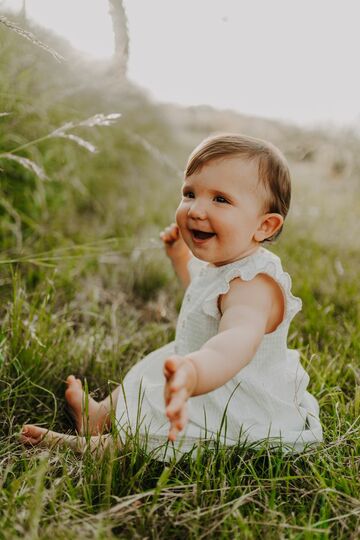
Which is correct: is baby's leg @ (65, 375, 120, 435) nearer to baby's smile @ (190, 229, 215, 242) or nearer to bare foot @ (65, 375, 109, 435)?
bare foot @ (65, 375, 109, 435)

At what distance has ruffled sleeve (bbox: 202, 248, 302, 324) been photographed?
1579 mm

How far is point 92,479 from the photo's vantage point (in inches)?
54.4

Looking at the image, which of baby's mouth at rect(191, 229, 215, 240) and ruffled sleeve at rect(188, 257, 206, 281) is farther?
ruffled sleeve at rect(188, 257, 206, 281)

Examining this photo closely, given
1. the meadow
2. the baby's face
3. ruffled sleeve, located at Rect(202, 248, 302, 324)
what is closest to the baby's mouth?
the baby's face

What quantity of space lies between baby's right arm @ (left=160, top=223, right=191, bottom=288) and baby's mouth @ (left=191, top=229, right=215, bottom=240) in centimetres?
46

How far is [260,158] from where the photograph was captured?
1.59m

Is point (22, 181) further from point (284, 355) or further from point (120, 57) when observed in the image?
point (284, 355)

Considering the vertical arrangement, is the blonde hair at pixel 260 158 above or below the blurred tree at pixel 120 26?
Answer: below

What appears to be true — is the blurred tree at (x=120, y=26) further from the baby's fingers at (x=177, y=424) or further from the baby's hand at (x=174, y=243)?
the baby's fingers at (x=177, y=424)

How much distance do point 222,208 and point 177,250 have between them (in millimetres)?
576

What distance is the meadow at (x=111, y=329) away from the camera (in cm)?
129

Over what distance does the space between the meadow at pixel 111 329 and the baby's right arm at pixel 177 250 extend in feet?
0.38

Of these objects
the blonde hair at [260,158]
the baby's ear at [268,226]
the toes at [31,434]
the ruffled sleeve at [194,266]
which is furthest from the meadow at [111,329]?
the baby's ear at [268,226]

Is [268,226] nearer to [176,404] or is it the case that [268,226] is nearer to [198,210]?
[198,210]
